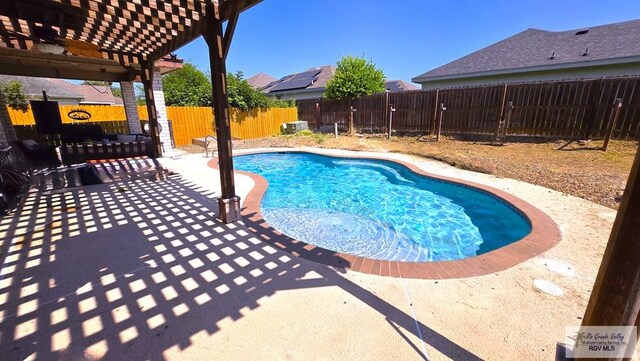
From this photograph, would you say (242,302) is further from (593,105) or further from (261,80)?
(261,80)

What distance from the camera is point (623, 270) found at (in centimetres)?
113

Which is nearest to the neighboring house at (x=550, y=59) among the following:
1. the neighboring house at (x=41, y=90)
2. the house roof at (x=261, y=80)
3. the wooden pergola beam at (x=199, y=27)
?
the wooden pergola beam at (x=199, y=27)

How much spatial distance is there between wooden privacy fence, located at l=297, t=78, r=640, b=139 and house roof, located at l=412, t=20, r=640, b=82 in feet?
9.79

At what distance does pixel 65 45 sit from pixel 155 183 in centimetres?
300

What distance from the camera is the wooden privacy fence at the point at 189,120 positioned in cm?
1195

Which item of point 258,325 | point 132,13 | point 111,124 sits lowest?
point 258,325

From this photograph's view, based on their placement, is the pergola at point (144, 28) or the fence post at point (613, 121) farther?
the fence post at point (613, 121)

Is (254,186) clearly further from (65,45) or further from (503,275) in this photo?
(503,275)

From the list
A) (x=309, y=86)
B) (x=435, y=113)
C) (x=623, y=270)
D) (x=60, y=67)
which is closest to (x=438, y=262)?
(x=623, y=270)

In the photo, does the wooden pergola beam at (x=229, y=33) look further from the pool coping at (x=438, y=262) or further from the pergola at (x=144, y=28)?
the pool coping at (x=438, y=262)

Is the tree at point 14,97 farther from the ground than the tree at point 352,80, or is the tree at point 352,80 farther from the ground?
the tree at point 352,80

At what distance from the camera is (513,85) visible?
9875 millimetres

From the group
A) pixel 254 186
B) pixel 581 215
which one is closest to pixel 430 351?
pixel 581 215

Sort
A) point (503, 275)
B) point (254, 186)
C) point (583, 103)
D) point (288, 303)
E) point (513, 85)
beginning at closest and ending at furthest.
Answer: point (288, 303) → point (503, 275) → point (254, 186) → point (583, 103) → point (513, 85)
